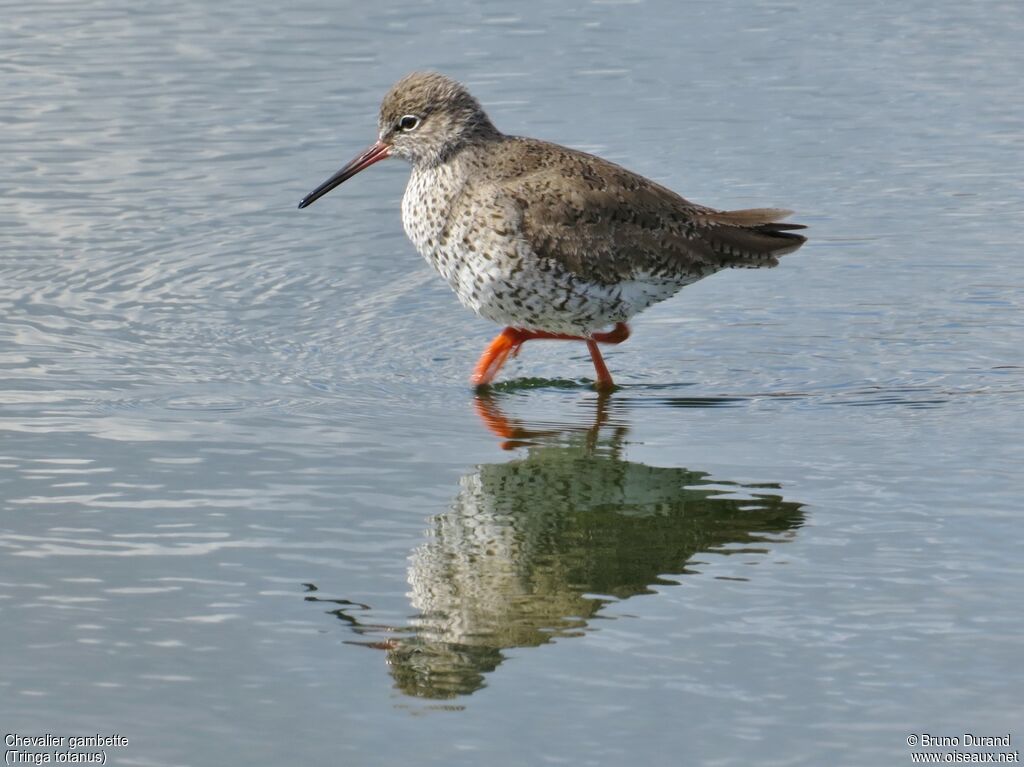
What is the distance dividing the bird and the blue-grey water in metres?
0.43

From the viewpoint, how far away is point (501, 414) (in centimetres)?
932

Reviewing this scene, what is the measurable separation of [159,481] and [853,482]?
3.27 m

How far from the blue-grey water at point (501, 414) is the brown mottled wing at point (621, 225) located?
1.81 ft

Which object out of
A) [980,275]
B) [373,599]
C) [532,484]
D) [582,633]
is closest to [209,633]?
[373,599]

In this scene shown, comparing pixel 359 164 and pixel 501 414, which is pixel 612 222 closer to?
pixel 501 414

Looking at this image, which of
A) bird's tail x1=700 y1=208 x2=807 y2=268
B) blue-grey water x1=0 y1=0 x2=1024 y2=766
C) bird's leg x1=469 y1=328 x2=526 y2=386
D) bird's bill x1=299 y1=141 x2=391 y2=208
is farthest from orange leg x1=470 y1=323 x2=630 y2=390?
bird's bill x1=299 y1=141 x2=391 y2=208

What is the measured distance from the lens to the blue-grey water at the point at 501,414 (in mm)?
6043

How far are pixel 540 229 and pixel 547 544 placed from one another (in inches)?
107

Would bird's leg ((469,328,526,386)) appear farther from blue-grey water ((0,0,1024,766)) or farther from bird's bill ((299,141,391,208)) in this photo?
bird's bill ((299,141,391,208))

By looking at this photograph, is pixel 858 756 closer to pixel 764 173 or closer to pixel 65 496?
pixel 65 496

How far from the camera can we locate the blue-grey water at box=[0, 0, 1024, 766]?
6043 millimetres

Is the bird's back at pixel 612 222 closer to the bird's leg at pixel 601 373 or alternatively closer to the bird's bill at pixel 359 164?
the bird's leg at pixel 601 373

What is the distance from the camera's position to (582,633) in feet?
21.3

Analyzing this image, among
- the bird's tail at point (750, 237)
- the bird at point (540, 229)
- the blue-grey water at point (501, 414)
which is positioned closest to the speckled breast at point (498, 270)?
the bird at point (540, 229)
